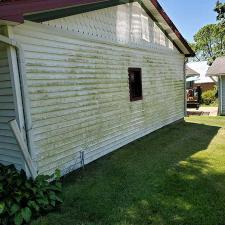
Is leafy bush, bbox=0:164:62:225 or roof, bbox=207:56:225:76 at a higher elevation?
roof, bbox=207:56:225:76

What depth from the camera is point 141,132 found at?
1041cm

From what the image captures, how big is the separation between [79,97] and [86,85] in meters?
0.43

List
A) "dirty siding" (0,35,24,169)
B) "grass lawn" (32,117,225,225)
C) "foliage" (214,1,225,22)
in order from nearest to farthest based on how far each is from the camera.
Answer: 1. "grass lawn" (32,117,225,225)
2. "dirty siding" (0,35,24,169)
3. "foliage" (214,1,225,22)

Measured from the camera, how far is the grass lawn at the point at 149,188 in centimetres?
470

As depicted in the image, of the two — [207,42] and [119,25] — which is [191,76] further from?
[207,42]

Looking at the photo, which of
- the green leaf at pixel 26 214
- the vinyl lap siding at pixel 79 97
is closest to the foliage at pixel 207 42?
the vinyl lap siding at pixel 79 97

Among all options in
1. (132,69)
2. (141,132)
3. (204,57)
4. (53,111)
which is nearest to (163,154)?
(141,132)

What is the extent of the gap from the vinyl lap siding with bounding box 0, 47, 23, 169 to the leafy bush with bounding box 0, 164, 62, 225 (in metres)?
0.33

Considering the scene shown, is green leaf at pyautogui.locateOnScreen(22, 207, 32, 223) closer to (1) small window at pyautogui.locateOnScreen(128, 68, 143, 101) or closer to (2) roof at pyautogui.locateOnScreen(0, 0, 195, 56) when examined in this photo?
(2) roof at pyautogui.locateOnScreen(0, 0, 195, 56)

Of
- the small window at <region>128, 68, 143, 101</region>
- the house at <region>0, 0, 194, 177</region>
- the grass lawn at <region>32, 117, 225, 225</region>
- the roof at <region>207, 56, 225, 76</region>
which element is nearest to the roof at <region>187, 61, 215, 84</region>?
the roof at <region>207, 56, 225, 76</region>

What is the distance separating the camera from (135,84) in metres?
10.2

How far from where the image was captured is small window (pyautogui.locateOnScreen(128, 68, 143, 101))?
9838 millimetres

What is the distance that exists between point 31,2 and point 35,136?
99.9 inches

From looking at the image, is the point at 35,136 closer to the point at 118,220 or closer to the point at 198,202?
the point at 118,220
